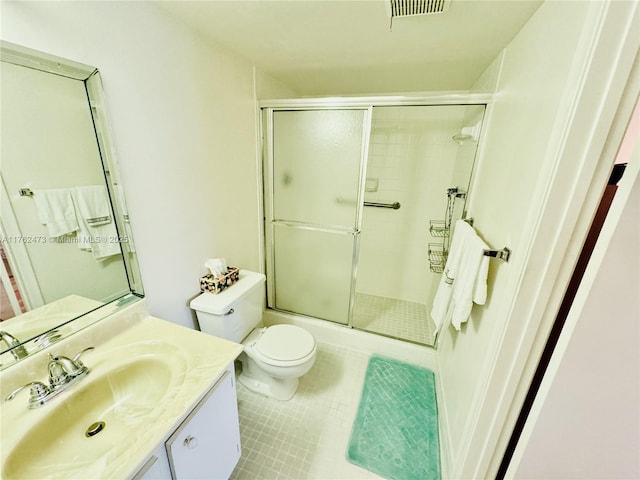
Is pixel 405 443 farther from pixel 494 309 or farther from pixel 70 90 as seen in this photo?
pixel 70 90

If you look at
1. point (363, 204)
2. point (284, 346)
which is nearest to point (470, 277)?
point (363, 204)

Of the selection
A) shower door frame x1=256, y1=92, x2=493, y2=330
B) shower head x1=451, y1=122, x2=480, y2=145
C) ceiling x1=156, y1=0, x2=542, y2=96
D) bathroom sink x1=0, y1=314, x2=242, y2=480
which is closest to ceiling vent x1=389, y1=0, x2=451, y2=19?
ceiling x1=156, y1=0, x2=542, y2=96

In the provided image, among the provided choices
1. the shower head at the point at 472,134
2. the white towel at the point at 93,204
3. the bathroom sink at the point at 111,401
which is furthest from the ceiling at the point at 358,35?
the bathroom sink at the point at 111,401

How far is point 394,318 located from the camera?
2480 mm

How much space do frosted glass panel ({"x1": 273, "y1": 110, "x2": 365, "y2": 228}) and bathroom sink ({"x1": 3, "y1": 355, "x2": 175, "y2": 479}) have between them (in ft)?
4.61

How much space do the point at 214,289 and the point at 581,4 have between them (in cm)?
191

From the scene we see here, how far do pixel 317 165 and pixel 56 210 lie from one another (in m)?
1.47

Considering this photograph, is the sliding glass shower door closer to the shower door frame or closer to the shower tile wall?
the shower door frame

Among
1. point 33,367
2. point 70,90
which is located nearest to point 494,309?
point 33,367

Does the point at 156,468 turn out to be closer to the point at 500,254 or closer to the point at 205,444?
the point at 205,444

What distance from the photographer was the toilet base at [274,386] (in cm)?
167

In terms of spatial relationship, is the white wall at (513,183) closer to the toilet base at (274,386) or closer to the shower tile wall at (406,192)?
the shower tile wall at (406,192)

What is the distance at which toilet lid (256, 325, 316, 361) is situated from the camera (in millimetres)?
1530

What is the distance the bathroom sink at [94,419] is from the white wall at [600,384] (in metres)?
1.28
